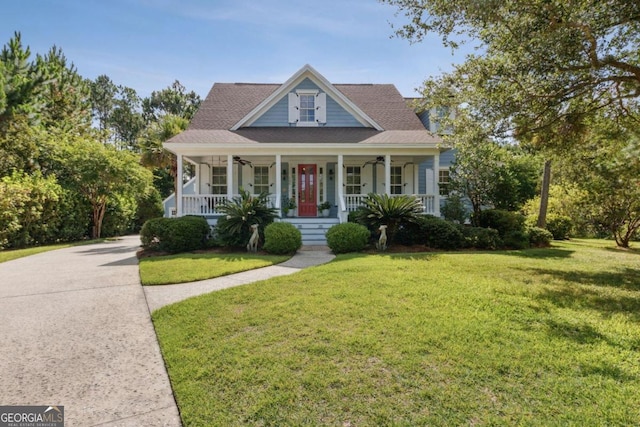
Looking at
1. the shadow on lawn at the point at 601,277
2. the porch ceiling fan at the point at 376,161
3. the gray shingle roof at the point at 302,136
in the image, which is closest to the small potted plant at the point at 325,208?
the porch ceiling fan at the point at 376,161

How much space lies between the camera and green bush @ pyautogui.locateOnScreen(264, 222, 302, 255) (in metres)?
9.84

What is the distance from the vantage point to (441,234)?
10766mm

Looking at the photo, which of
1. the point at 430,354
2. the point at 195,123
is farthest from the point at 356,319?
the point at 195,123

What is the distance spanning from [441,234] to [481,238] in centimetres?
139

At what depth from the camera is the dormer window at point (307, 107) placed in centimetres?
1552

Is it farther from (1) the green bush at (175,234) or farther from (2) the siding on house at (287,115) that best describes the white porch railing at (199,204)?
(2) the siding on house at (287,115)

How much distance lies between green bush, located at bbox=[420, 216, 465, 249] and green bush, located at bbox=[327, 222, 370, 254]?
2.29 metres

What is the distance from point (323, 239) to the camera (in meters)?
12.4

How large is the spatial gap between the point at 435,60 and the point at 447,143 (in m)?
2.65

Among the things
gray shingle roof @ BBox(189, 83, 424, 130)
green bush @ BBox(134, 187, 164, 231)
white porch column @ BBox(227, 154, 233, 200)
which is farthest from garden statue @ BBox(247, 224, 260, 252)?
green bush @ BBox(134, 187, 164, 231)

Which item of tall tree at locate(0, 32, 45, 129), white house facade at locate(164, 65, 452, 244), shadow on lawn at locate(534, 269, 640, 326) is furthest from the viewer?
white house facade at locate(164, 65, 452, 244)

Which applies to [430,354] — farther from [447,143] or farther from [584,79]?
[447,143]

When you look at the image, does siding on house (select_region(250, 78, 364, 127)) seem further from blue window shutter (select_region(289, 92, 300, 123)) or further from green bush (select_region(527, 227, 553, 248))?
green bush (select_region(527, 227, 553, 248))

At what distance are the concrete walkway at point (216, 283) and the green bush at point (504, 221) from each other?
704 centimetres
